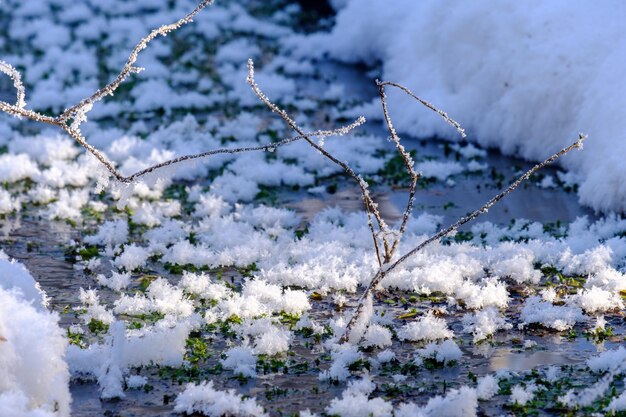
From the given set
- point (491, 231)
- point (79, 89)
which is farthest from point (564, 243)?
point (79, 89)

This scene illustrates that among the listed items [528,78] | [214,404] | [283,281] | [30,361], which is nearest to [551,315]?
[283,281]

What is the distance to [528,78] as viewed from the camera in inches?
420

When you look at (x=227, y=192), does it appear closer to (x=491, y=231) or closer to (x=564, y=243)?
(x=491, y=231)

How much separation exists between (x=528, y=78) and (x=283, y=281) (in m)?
4.74

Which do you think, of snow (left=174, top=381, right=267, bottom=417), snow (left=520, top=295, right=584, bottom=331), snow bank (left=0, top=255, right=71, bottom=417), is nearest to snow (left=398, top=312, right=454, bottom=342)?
snow (left=520, top=295, right=584, bottom=331)

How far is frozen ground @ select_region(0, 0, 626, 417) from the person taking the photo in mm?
5203

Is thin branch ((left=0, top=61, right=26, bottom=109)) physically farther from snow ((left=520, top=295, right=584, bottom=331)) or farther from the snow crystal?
snow ((left=520, top=295, right=584, bottom=331))

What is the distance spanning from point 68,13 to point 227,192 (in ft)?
38.3

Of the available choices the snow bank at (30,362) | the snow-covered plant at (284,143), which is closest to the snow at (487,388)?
the snow-covered plant at (284,143)

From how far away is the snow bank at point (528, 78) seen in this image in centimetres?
931

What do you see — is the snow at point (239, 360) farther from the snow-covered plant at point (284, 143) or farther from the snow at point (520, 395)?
the snow at point (520, 395)

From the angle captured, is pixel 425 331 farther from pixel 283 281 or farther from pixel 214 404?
pixel 214 404

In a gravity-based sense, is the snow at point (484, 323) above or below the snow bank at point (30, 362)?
above

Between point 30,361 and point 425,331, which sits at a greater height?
point 425,331
